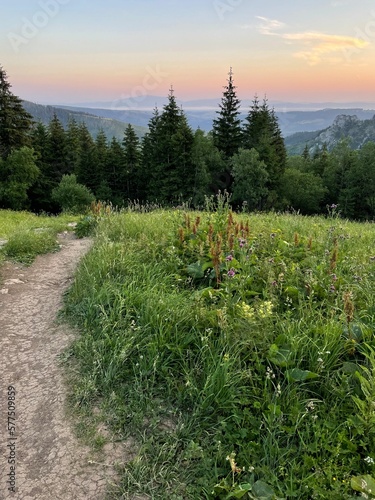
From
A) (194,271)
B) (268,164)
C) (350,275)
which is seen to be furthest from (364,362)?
(268,164)

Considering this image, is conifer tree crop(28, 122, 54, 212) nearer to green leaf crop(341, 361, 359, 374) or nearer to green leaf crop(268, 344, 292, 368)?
green leaf crop(268, 344, 292, 368)

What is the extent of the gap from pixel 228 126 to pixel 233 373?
49215 millimetres

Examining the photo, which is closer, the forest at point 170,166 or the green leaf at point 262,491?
the green leaf at point 262,491

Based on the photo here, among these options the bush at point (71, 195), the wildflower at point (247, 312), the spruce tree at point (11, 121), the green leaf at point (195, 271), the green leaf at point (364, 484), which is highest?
the spruce tree at point (11, 121)

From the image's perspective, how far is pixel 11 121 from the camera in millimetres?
41969

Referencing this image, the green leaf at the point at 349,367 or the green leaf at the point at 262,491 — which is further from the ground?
the green leaf at the point at 349,367

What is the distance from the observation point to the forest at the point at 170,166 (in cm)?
4194

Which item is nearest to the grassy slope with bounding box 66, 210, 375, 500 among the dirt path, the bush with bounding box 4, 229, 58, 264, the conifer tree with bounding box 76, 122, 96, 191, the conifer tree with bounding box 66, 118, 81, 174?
the dirt path

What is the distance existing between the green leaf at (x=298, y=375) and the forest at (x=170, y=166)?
128 feet

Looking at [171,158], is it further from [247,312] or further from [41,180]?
[247,312]

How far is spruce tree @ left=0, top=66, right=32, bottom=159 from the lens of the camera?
4109 centimetres

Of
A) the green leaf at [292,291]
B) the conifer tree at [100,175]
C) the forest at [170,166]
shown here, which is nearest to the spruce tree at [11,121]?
the forest at [170,166]

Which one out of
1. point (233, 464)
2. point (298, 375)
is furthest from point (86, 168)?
point (233, 464)

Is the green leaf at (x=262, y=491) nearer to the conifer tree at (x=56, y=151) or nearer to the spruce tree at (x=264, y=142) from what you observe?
the spruce tree at (x=264, y=142)
